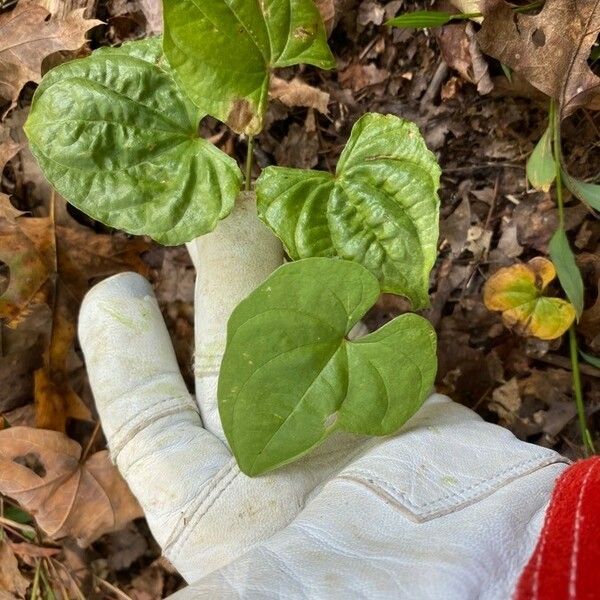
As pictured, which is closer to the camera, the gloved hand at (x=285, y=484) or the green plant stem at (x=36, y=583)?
the gloved hand at (x=285, y=484)

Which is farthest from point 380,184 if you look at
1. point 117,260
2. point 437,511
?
point 117,260

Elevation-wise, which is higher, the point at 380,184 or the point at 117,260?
the point at 380,184

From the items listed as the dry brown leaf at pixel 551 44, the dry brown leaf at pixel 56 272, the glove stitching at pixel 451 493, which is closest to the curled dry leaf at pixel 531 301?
the dry brown leaf at pixel 551 44

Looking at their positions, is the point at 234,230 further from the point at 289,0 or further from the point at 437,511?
the point at 437,511

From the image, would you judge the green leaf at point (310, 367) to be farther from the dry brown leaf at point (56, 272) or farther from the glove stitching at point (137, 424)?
the dry brown leaf at point (56, 272)

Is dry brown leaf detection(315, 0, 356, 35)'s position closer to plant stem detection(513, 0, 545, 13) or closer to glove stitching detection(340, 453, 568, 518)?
plant stem detection(513, 0, 545, 13)

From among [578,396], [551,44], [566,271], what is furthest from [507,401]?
[551,44]

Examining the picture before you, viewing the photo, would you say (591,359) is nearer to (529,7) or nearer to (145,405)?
(529,7)
